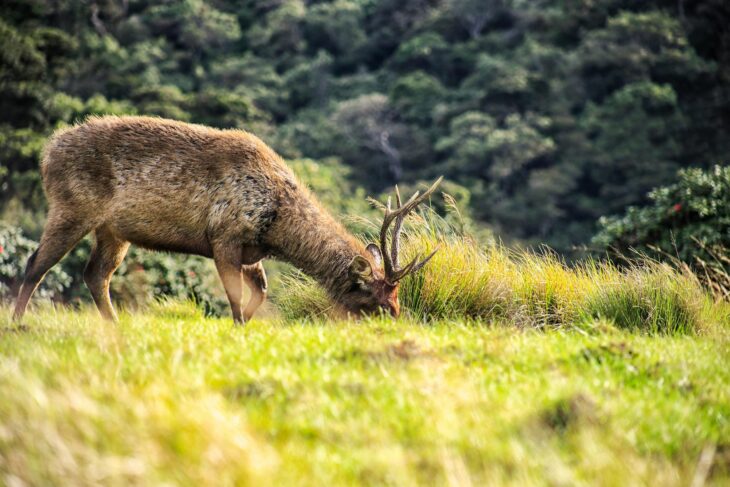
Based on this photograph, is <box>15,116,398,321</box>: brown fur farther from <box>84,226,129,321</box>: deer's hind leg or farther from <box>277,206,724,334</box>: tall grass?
<box>277,206,724,334</box>: tall grass

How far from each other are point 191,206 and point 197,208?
2.6 inches

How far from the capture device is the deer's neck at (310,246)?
8.50m

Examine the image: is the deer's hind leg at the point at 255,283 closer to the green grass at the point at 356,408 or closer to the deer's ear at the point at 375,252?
the deer's ear at the point at 375,252

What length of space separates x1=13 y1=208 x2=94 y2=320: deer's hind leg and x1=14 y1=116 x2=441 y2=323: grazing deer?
0.01m

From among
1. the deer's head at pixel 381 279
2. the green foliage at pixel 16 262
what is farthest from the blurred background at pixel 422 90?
the deer's head at pixel 381 279

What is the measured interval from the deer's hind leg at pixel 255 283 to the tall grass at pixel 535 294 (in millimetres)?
479

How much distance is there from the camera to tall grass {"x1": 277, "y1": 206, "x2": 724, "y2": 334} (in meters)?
8.29

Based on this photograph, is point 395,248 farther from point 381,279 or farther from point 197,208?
point 197,208

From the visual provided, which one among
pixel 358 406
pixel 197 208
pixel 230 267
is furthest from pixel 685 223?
pixel 358 406

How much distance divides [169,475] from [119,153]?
18.2 feet

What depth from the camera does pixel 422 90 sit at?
4766cm

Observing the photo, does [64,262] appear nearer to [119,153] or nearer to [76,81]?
[119,153]

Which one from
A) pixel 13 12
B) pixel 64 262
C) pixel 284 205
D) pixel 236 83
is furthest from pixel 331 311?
pixel 236 83

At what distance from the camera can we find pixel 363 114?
4597cm
